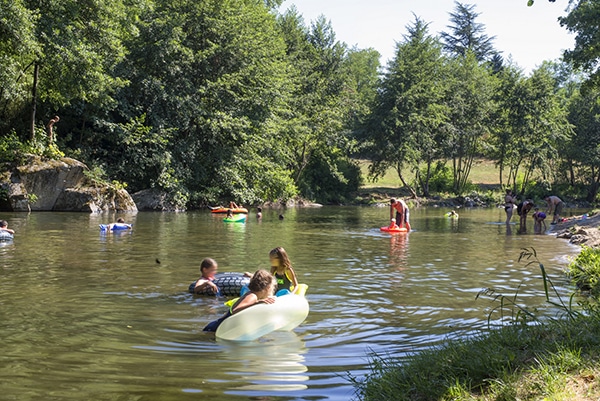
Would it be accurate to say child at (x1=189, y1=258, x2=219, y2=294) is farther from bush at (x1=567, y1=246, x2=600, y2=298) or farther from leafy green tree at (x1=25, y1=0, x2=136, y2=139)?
leafy green tree at (x1=25, y1=0, x2=136, y2=139)

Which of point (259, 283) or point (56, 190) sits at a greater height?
point (56, 190)

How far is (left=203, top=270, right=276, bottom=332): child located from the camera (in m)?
8.05

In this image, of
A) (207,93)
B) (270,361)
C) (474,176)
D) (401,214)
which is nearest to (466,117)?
(474,176)

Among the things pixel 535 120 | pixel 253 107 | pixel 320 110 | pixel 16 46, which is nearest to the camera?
pixel 16 46

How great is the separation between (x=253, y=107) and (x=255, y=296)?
35.0m

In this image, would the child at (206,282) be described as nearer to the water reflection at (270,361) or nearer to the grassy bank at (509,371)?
the water reflection at (270,361)

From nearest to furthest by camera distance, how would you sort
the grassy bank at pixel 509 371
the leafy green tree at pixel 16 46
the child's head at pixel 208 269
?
the grassy bank at pixel 509 371 → the child's head at pixel 208 269 → the leafy green tree at pixel 16 46

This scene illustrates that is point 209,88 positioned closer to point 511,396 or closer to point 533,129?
point 533,129

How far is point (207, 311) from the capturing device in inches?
382

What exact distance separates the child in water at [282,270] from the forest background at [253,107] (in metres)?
21.4

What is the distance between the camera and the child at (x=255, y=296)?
8.05 metres

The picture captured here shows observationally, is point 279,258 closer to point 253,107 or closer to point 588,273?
point 588,273

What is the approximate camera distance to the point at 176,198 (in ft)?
125

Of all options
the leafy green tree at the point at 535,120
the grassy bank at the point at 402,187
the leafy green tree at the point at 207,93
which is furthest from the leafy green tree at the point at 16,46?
the leafy green tree at the point at 535,120
